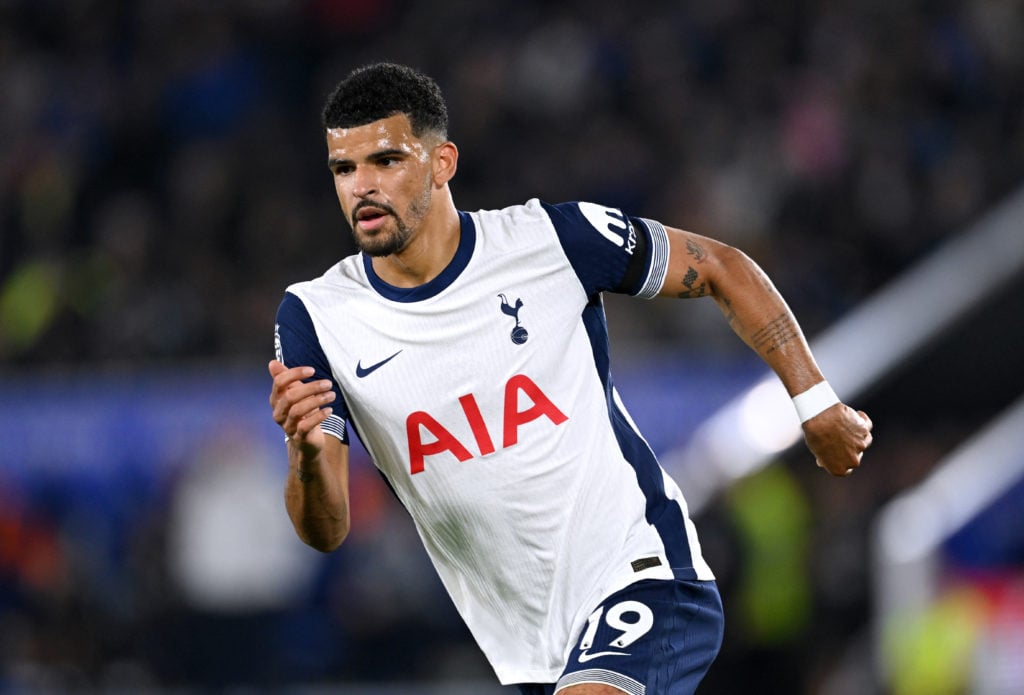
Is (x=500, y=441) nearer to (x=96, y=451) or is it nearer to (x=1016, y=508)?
(x=1016, y=508)

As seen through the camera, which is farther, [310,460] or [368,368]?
[368,368]

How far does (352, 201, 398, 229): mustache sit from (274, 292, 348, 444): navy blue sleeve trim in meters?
0.36

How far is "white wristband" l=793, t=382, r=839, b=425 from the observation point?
4.98 m

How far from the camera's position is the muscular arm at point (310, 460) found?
437cm

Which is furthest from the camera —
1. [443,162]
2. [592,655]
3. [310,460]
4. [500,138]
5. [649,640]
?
[500,138]

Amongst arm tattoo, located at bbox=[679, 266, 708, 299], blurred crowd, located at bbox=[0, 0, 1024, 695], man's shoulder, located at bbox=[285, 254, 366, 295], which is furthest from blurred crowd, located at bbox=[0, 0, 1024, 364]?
man's shoulder, located at bbox=[285, 254, 366, 295]

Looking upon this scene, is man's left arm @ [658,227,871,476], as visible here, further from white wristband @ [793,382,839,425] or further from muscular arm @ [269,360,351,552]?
muscular arm @ [269,360,351,552]

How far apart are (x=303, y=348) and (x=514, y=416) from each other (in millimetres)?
659

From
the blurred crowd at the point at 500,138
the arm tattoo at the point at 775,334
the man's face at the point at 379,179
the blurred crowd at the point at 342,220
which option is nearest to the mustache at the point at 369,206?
the man's face at the point at 379,179

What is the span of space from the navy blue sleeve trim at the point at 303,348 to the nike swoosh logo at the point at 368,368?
88 mm

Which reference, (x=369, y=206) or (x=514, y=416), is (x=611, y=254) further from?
(x=369, y=206)

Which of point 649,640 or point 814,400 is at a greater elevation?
point 814,400

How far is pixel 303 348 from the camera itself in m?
4.96

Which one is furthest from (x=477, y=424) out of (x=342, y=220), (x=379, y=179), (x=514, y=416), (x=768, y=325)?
(x=342, y=220)
